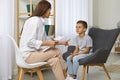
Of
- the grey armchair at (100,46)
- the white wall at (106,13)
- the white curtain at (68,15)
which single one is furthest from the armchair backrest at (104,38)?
the white wall at (106,13)

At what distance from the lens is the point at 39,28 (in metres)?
2.67

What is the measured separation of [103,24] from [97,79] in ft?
10.7

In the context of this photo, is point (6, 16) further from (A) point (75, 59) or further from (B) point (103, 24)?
(B) point (103, 24)

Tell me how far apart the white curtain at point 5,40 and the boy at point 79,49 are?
94 cm

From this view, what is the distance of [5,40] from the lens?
3.44 meters

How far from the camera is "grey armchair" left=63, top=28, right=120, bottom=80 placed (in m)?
3.20

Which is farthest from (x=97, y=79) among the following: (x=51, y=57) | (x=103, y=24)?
(x=103, y=24)

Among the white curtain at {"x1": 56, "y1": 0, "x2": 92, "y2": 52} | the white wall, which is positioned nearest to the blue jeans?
the white curtain at {"x1": 56, "y1": 0, "x2": 92, "y2": 52}

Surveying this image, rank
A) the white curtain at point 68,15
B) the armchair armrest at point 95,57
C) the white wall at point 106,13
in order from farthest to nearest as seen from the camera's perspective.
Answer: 1. the white wall at point 106,13
2. the white curtain at point 68,15
3. the armchair armrest at point 95,57

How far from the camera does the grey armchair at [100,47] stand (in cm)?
320

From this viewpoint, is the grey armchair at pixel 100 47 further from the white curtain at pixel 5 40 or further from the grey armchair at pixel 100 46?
the white curtain at pixel 5 40

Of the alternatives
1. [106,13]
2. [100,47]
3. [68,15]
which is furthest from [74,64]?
[106,13]

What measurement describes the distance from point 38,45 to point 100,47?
4.32 feet

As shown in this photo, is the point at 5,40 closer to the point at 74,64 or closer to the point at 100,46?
the point at 74,64
